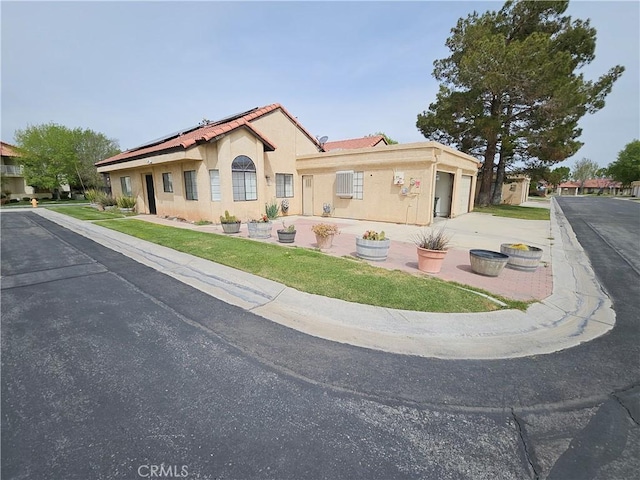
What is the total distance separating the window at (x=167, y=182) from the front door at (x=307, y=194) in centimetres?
754

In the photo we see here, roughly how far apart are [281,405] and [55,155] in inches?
1750

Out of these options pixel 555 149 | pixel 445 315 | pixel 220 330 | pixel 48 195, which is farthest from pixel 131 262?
pixel 48 195

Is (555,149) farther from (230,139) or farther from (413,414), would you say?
(413,414)

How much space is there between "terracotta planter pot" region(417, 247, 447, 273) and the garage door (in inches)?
481

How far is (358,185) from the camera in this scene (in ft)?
Result: 50.6

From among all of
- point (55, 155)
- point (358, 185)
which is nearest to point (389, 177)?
point (358, 185)

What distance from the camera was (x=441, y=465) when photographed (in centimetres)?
206

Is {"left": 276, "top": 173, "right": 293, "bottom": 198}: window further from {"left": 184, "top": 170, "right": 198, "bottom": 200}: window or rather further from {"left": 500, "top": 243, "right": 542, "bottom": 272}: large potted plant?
{"left": 500, "top": 243, "right": 542, "bottom": 272}: large potted plant

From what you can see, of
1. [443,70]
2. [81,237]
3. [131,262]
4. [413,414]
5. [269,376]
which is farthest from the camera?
[443,70]

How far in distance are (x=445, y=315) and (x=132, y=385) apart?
4.20 metres

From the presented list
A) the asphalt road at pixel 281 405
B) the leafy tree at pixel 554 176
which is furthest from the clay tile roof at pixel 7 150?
the leafy tree at pixel 554 176

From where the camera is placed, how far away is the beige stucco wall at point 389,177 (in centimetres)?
1312

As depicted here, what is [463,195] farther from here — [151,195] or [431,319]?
[151,195]
